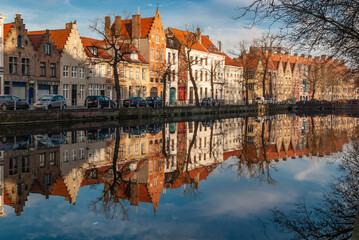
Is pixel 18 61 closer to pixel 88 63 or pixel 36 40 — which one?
pixel 36 40

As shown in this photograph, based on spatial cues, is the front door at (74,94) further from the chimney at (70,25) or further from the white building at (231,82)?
the white building at (231,82)

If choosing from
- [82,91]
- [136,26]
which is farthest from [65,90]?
[136,26]

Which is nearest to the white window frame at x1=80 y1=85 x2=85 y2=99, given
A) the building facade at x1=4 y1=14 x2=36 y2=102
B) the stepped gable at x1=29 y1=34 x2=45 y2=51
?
the building facade at x1=4 y1=14 x2=36 y2=102

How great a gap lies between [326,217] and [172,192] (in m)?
4.57

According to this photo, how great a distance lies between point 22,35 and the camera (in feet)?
155

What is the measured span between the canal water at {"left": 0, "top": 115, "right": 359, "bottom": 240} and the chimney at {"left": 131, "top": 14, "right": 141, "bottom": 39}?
1892 inches

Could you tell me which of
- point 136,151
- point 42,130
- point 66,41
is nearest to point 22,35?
point 66,41

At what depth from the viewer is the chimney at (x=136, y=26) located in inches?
2697

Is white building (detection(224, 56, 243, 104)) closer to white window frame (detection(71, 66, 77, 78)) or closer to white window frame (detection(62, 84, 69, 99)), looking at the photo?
white window frame (detection(71, 66, 77, 78))

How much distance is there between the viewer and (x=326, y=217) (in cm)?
980

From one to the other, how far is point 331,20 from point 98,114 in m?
30.4

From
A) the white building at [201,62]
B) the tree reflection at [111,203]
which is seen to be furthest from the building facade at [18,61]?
the tree reflection at [111,203]

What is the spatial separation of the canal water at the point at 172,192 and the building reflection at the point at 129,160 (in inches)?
1.8

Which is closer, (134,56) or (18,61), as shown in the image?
(18,61)
